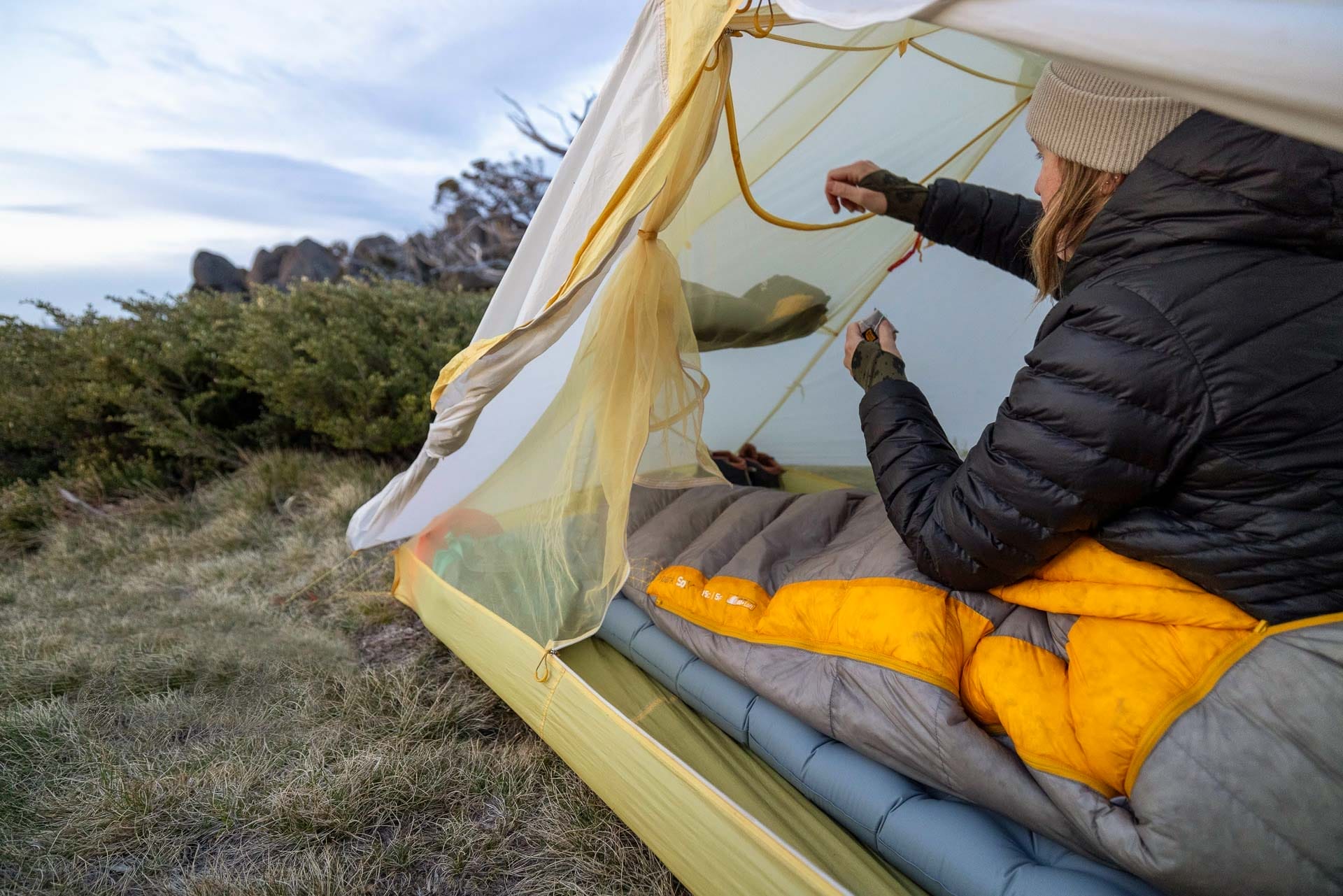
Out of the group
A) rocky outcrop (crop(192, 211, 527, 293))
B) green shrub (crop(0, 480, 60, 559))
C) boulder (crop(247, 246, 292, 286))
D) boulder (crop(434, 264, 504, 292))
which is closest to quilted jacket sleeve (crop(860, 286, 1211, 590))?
green shrub (crop(0, 480, 60, 559))

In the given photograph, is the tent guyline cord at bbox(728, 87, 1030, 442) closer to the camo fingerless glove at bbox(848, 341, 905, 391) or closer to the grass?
the camo fingerless glove at bbox(848, 341, 905, 391)

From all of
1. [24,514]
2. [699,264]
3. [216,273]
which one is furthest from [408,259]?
[699,264]

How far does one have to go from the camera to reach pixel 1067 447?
96 centimetres

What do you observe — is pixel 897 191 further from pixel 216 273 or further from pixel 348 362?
pixel 216 273

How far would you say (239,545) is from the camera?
3068mm

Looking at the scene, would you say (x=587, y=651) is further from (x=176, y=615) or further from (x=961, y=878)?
(x=176, y=615)

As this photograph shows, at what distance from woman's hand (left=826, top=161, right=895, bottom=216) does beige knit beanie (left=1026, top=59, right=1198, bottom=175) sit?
702 millimetres

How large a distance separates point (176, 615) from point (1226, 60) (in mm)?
2970

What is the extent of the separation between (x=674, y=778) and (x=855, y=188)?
56.6 inches

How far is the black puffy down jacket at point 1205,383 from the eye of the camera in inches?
33.5

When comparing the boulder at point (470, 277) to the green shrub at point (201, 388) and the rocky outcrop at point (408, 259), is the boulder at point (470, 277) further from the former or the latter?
the green shrub at point (201, 388)

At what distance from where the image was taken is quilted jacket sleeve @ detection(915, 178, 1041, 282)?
1.79 metres

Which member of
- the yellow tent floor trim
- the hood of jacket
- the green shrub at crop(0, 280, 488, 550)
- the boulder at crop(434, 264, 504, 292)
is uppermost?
the boulder at crop(434, 264, 504, 292)

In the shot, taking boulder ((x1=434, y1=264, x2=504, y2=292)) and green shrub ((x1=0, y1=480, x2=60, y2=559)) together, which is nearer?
green shrub ((x1=0, y1=480, x2=60, y2=559))
